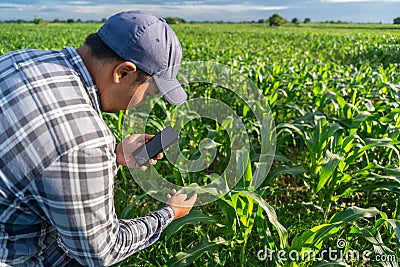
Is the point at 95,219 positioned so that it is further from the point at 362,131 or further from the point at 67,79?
the point at 362,131

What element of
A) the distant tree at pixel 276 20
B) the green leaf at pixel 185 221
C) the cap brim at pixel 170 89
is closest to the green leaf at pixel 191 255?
the green leaf at pixel 185 221

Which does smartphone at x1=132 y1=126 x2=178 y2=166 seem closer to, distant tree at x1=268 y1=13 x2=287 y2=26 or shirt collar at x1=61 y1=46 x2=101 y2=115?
shirt collar at x1=61 y1=46 x2=101 y2=115

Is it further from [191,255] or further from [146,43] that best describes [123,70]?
[191,255]

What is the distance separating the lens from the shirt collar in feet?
4.99

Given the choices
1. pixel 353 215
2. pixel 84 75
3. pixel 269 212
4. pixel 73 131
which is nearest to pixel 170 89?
pixel 84 75

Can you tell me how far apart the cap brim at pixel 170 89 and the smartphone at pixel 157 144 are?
10.0 inches

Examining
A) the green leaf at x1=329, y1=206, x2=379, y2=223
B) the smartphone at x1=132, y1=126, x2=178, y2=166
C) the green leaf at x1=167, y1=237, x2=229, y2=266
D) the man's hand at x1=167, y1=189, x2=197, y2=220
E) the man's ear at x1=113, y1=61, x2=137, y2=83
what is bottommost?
the green leaf at x1=167, y1=237, x2=229, y2=266

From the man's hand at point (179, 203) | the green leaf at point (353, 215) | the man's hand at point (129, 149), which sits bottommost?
the green leaf at point (353, 215)

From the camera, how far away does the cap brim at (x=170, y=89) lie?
1.59 meters

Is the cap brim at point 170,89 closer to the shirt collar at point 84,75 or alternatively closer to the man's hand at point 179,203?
the shirt collar at point 84,75

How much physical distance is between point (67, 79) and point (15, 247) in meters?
0.73

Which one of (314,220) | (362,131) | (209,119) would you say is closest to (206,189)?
(314,220)

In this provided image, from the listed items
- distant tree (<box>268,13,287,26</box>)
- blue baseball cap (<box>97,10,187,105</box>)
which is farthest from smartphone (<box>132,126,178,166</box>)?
distant tree (<box>268,13,287,26</box>)

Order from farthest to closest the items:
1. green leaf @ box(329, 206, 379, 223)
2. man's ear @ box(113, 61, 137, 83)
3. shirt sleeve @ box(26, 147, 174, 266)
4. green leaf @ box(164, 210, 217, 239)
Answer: green leaf @ box(164, 210, 217, 239)
green leaf @ box(329, 206, 379, 223)
man's ear @ box(113, 61, 137, 83)
shirt sleeve @ box(26, 147, 174, 266)
